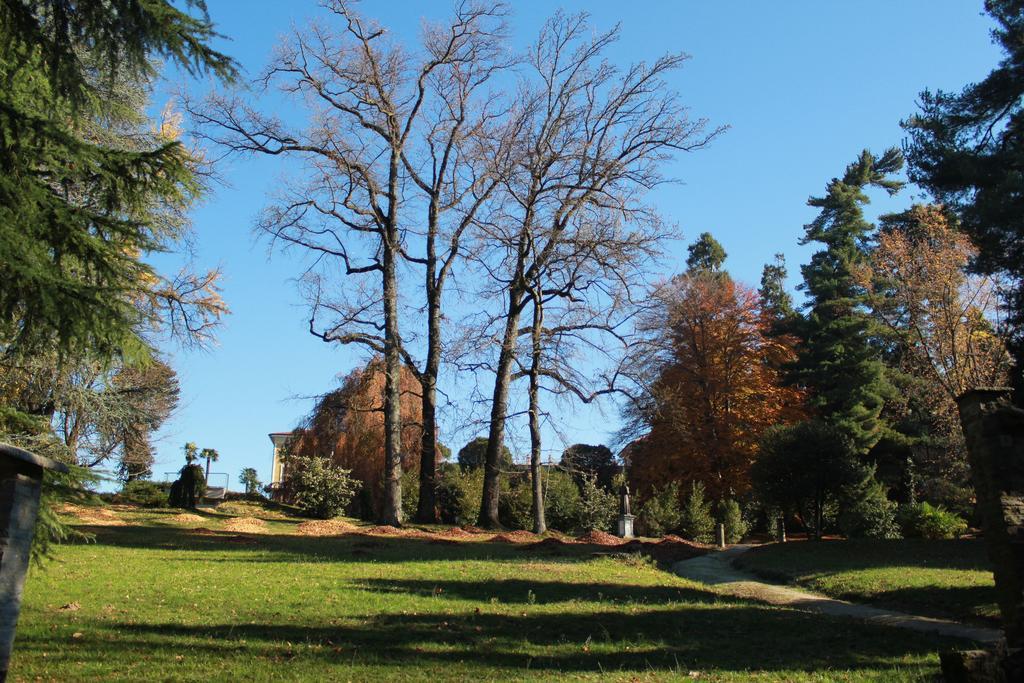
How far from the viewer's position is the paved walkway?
10.5 m

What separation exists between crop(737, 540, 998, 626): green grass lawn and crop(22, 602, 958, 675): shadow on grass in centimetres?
365

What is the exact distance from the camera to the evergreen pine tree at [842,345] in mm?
38062

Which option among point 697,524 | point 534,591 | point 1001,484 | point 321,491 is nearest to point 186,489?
point 321,491

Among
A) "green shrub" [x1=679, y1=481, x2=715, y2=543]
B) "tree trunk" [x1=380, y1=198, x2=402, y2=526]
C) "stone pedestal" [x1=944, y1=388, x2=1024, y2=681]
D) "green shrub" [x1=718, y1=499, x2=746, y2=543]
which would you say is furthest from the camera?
"green shrub" [x1=718, y1=499, x2=746, y2=543]

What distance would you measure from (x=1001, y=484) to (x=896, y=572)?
9.48 metres

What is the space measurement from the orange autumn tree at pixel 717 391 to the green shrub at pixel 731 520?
18.5 ft

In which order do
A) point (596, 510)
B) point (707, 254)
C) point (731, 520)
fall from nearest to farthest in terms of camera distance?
point (731, 520) → point (596, 510) → point (707, 254)

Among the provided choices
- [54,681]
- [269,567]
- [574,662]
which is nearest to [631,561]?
[269,567]

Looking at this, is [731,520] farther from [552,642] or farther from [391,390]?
[552,642]

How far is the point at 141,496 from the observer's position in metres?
33.9

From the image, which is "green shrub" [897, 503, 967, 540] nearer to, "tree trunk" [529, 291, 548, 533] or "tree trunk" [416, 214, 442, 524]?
"tree trunk" [529, 291, 548, 533]

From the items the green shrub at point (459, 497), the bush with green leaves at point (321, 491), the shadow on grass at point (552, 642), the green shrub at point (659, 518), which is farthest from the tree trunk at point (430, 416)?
the shadow on grass at point (552, 642)

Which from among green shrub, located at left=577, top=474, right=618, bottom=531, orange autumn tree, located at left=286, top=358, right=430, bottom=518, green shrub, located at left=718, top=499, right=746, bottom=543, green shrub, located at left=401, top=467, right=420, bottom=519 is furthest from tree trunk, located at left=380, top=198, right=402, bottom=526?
green shrub, located at left=718, top=499, right=746, bottom=543

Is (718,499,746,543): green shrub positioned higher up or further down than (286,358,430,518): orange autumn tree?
further down
